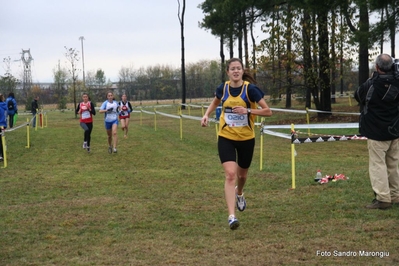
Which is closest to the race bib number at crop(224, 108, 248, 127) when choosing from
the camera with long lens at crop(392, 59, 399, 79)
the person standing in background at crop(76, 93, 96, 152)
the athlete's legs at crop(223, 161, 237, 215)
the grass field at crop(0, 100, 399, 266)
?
the athlete's legs at crop(223, 161, 237, 215)

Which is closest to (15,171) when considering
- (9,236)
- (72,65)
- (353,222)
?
(9,236)

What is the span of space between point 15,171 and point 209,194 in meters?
6.23

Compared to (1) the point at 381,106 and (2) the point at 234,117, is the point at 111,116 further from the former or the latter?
(1) the point at 381,106

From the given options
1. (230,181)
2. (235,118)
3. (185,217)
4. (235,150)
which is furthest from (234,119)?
(185,217)

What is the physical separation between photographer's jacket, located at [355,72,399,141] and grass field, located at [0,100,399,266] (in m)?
1.07

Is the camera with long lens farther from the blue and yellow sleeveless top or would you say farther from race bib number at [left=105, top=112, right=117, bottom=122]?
race bib number at [left=105, top=112, right=117, bottom=122]

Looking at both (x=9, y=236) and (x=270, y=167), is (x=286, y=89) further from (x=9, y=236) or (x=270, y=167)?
(x=9, y=236)

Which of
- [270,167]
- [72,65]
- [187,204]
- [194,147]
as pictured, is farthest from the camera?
[72,65]

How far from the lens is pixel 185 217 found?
7.81m

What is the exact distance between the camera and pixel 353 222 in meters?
7.04

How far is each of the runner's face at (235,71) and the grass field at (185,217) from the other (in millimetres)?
1870

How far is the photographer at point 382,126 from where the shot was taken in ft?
24.4

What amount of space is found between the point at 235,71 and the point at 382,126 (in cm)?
224

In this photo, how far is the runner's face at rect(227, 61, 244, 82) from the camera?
6855mm
